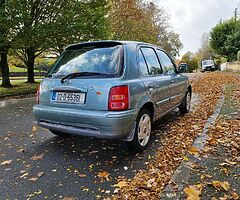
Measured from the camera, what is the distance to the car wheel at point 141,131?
12.6 feet

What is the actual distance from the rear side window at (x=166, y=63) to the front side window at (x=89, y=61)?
5.19 feet

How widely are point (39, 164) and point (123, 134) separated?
52.8 inches

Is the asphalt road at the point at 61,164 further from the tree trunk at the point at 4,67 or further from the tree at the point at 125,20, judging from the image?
the tree at the point at 125,20

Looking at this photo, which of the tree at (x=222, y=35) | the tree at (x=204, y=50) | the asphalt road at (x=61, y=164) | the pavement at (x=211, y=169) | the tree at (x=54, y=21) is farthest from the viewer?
the tree at (x=204, y=50)

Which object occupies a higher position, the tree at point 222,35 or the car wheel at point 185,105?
the tree at point 222,35

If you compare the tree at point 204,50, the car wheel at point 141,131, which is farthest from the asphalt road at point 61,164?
the tree at point 204,50

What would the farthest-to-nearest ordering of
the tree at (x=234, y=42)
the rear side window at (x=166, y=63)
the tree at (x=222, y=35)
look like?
the tree at (x=222, y=35)
the tree at (x=234, y=42)
the rear side window at (x=166, y=63)

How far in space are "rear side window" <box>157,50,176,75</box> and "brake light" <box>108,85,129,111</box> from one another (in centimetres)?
195

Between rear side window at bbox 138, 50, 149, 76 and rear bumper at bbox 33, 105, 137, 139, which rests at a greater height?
rear side window at bbox 138, 50, 149, 76

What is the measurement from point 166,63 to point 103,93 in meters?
2.40

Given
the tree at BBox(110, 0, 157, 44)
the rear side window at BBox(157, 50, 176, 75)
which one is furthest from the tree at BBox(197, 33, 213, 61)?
the rear side window at BBox(157, 50, 176, 75)

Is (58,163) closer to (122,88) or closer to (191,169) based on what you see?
(122,88)

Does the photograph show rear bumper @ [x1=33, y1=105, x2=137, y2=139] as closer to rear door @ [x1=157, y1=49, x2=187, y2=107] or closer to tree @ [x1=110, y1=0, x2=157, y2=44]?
rear door @ [x1=157, y1=49, x2=187, y2=107]

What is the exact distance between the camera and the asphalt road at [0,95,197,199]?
116 inches
